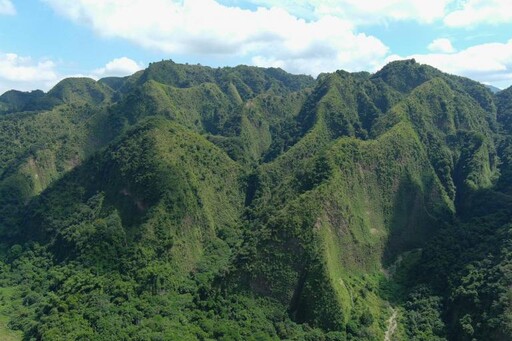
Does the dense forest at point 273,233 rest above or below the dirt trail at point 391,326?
above

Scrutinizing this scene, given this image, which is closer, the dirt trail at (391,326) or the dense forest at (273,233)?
the dense forest at (273,233)

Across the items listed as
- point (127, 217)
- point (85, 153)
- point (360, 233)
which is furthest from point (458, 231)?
point (85, 153)

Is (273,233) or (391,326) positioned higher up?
(273,233)

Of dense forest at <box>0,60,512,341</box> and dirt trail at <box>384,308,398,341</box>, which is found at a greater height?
dense forest at <box>0,60,512,341</box>

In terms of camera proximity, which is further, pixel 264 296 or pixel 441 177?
pixel 441 177

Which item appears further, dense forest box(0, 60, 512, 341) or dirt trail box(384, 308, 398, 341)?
Answer: dirt trail box(384, 308, 398, 341)

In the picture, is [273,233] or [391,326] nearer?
[391,326]

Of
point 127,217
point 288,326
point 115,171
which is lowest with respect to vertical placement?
point 288,326

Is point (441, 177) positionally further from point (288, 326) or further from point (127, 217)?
point (127, 217)
